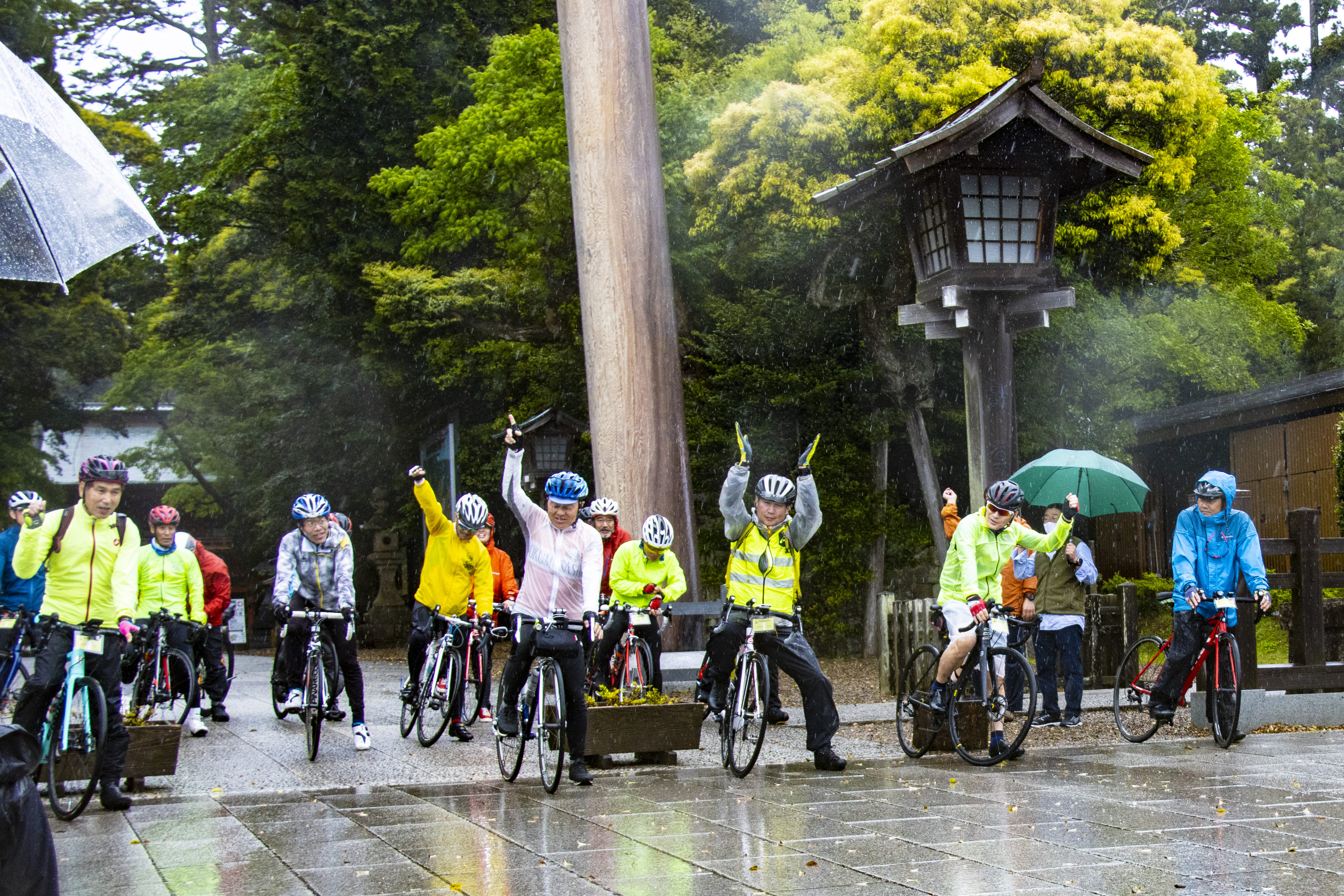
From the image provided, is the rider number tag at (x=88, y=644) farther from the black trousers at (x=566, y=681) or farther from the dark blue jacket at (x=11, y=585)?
the dark blue jacket at (x=11, y=585)

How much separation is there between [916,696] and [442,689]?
11.7 ft

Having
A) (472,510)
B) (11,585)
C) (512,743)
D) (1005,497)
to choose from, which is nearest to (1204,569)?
(1005,497)

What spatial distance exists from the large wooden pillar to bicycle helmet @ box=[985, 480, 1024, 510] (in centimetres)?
461

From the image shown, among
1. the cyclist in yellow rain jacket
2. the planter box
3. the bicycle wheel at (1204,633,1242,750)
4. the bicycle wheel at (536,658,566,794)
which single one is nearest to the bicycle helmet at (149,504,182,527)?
the cyclist in yellow rain jacket

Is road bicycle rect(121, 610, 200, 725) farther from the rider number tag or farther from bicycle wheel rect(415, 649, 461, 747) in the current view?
the rider number tag

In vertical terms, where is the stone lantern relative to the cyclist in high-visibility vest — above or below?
above

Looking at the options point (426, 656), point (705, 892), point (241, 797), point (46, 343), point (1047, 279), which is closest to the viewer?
point (705, 892)

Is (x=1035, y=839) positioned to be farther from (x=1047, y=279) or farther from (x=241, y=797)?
(x=1047, y=279)

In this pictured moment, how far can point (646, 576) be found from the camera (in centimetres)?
995

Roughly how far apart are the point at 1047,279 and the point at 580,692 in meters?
5.94

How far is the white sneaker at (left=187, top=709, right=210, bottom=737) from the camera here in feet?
35.0

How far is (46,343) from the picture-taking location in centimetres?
2905

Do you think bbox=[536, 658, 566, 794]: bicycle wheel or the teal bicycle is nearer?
the teal bicycle

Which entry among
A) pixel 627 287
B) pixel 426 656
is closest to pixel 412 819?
pixel 426 656
